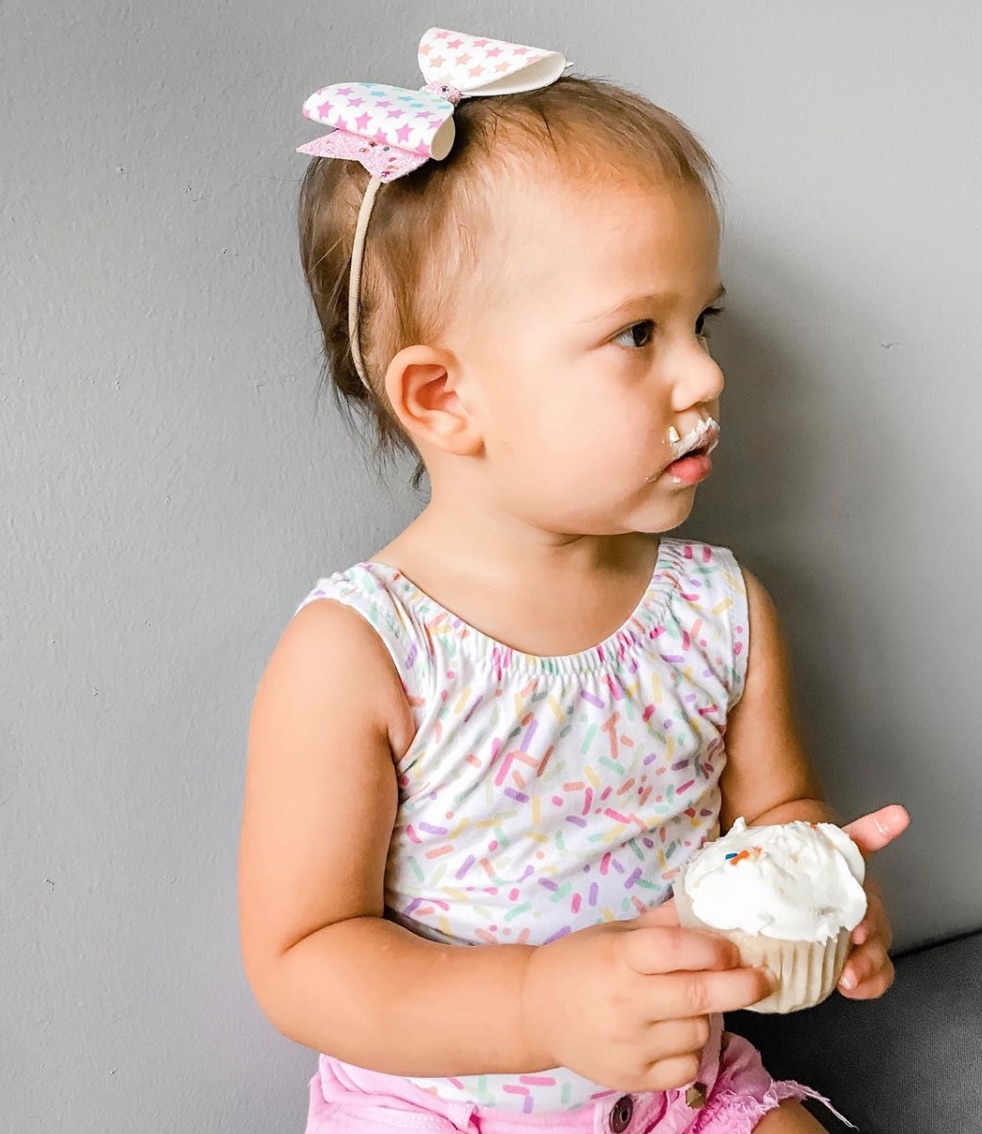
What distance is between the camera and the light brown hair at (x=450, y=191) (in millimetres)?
701

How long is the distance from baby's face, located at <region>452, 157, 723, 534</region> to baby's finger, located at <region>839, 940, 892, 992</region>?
297mm

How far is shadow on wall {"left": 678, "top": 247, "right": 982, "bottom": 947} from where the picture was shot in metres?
0.99

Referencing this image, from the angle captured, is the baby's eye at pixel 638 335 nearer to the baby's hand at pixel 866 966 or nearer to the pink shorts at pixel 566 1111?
the baby's hand at pixel 866 966

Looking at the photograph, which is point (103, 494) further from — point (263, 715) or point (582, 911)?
point (582, 911)

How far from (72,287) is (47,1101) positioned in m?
0.58

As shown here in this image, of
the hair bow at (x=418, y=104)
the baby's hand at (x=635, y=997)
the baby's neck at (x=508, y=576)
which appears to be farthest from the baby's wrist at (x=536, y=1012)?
the hair bow at (x=418, y=104)

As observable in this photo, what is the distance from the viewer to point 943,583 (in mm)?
1107

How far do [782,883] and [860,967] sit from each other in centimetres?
11

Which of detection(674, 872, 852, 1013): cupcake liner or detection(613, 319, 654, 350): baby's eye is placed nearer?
detection(674, 872, 852, 1013): cupcake liner

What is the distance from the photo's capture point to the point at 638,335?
28.3 inches

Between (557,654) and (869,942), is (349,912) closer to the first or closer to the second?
(557,654)

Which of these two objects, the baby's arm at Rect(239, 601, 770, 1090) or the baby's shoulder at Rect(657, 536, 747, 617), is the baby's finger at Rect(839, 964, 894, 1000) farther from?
the baby's shoulder at Rect(657, 536, 747, 617)

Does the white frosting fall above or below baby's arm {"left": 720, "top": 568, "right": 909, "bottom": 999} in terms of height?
above

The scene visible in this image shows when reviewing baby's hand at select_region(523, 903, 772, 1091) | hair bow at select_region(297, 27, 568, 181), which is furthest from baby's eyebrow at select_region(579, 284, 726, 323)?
baby's hand at select_region(523, 903, 772, 1091)
